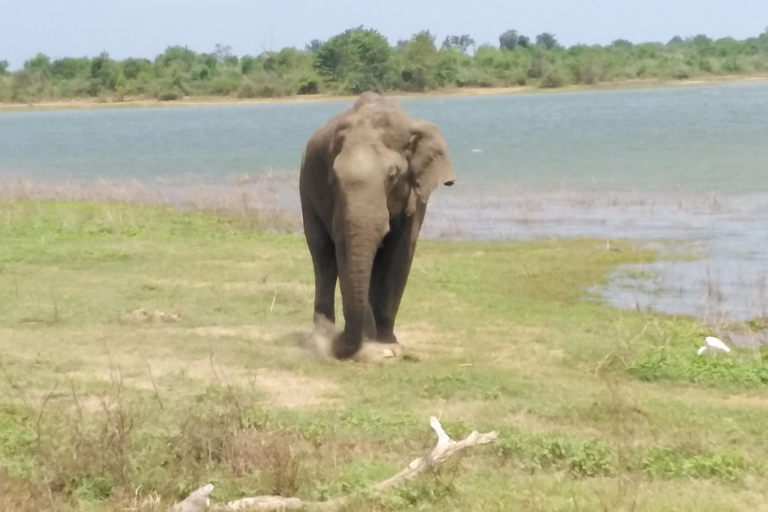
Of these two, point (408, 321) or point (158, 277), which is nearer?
point (408, 321)

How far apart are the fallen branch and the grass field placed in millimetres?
89

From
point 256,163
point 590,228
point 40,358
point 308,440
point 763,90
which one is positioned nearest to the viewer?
point 308,440

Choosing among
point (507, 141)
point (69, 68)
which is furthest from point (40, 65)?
point (507, 141)

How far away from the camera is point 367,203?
952 centimetres

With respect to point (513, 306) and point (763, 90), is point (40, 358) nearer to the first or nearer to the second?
point (513, 306)

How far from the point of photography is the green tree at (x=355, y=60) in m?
77.9

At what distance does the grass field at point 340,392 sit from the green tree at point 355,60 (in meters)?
61.9

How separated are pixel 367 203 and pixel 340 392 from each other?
1561 millimetres

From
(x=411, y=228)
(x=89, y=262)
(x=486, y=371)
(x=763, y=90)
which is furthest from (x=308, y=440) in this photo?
(x=763, y=90)

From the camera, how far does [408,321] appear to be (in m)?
12.5

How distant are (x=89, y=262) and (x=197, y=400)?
7756 mm

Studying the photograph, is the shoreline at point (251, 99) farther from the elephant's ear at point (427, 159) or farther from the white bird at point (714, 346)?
the elephant's ear at point (427, 159)

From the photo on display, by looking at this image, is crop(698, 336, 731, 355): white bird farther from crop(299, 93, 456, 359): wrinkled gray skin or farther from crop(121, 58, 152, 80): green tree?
crop(121, 58, 152, 80): green tree

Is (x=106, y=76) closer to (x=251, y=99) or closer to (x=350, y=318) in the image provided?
(x=251, y=99)
